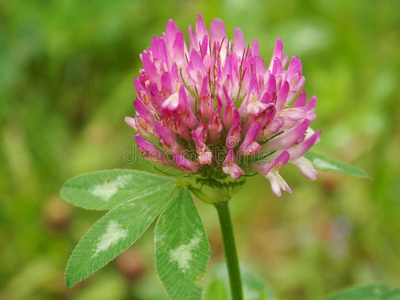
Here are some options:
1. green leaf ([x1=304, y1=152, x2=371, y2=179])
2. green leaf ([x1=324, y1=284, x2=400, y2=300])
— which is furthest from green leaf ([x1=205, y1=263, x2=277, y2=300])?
green leaf ([x1=304, y1=152, x2=371, y2=179])

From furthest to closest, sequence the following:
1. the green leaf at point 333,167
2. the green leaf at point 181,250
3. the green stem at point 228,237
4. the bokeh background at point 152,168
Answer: the bokeh background at point 152,168 < the green leaf at point 333,167 < the green stem at point 228,237 < the green leaf at point 181,250

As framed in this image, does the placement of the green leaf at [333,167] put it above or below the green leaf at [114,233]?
below

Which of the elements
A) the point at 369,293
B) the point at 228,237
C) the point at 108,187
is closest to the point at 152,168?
the point at 108,187

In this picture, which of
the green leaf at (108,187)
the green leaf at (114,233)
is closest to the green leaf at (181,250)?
the green leaf at (114,233)

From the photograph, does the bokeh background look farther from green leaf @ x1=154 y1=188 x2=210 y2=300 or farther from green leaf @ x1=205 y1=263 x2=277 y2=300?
green leaf @ x1=154 y1=188 x2=210 y2=300

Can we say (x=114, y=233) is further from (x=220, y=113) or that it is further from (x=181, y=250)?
(x=220, y=113)

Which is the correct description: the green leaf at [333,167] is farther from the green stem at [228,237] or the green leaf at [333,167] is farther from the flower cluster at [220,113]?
the green stem at [228,237]

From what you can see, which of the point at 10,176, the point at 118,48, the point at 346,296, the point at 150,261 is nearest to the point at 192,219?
the point at 346,296
